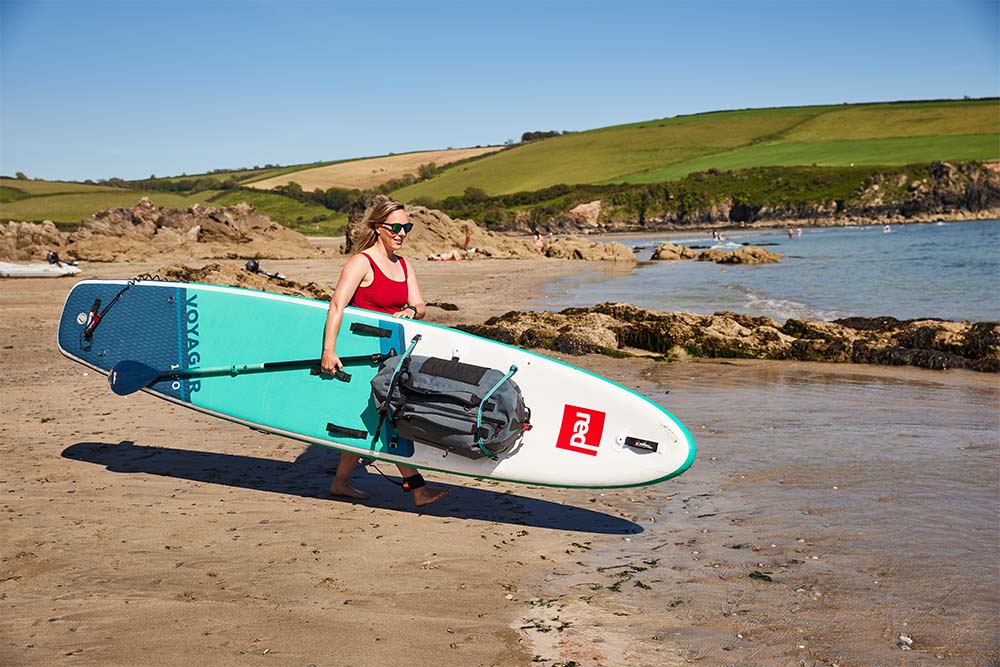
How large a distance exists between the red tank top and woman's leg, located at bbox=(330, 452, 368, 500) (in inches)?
40.6

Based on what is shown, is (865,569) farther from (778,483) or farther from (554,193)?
(554,193)

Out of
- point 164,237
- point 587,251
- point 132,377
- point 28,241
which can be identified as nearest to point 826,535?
point 132,377

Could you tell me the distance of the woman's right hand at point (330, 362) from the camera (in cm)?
577

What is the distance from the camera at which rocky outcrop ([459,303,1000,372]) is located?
38.7 ft

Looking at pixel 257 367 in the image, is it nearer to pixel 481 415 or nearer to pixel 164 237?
pixel 481 415

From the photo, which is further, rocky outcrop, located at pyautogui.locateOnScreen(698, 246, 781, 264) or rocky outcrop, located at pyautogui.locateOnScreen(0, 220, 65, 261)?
rocky outcrop, located at pyautogui.locateOnScreen(698, 246, 781, 264)

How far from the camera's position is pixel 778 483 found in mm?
6359

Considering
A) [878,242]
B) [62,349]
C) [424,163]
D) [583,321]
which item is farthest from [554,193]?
[62,349]

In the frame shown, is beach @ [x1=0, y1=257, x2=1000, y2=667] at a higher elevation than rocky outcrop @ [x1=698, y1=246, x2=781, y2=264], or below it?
below

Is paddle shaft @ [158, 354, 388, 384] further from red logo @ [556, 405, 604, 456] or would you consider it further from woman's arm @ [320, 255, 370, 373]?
red logo @ [556, 405, 604, 456]

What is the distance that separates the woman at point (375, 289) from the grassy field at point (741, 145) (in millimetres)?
100700

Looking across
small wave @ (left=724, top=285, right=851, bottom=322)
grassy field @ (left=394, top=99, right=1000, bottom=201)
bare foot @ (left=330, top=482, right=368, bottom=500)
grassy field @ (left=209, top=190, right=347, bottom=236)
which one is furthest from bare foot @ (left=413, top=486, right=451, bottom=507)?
grassy field @ (left=394, top=99, right=1000, bottom=201)

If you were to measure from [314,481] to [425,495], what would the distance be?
101 cm

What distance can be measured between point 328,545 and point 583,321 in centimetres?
897
